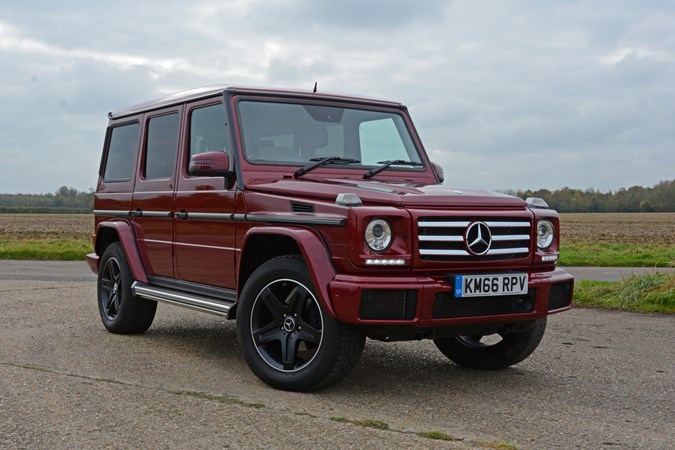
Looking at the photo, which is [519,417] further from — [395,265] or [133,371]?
[133,371]

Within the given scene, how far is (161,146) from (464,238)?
137 inches

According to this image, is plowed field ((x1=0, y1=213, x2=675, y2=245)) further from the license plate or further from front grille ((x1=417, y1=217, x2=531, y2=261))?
the license plate

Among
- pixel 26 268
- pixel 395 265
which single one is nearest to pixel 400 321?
pixel 395 265

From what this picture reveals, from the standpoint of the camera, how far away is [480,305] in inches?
208

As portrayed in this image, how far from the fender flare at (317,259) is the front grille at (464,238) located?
592 millimetres

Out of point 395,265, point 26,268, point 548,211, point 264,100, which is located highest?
point 264,100

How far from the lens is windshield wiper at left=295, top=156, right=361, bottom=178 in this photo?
20.4 ft

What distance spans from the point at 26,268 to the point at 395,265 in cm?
1400

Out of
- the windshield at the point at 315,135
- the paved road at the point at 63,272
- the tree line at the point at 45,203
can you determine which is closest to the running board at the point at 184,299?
the windshield at the point at 315,135

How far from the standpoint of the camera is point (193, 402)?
5.00 meters

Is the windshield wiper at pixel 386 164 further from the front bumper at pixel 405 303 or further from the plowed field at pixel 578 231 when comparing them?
the plowed field at pixel 578 231

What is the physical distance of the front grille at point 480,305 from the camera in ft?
16.8

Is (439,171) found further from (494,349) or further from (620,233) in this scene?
(620,233)

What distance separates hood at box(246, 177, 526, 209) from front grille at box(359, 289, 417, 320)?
0.57m
